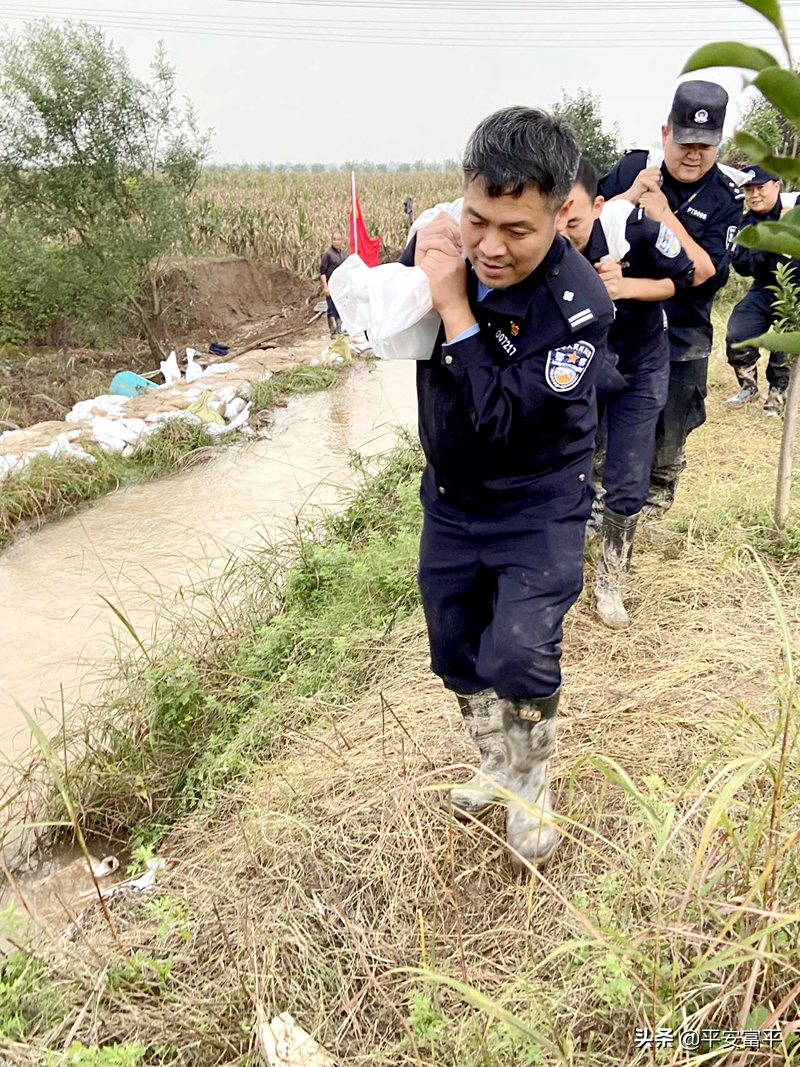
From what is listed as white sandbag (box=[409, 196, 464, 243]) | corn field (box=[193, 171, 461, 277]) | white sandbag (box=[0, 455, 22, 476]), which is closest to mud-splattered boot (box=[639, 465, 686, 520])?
white sandbag (box=[409, 196, 464, 243])

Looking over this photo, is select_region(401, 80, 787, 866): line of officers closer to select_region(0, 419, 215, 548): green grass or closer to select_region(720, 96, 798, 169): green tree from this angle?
select_region(720, 96, 798, 169): green tree

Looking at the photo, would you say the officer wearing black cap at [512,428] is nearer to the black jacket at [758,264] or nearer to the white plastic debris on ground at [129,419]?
the black jacket at [758,264]

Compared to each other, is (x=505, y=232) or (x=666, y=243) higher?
(x=505, y=232)

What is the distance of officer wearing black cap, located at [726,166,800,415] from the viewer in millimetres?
4379

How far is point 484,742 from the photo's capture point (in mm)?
1991

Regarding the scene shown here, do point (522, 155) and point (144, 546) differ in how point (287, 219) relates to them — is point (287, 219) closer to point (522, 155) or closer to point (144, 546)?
point (144, 546)

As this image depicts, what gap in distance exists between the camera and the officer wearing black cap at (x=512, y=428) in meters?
1.47

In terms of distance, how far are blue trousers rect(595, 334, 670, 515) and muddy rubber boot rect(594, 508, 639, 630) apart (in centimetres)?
6

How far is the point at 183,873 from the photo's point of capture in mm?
2205

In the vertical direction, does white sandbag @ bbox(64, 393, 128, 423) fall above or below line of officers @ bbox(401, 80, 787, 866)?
below

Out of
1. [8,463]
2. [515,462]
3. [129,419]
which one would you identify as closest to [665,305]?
[515,462]

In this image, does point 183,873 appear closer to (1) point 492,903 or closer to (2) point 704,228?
(1) point 492,903

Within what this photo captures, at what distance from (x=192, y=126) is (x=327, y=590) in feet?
31.6

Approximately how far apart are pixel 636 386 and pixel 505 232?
153cm
